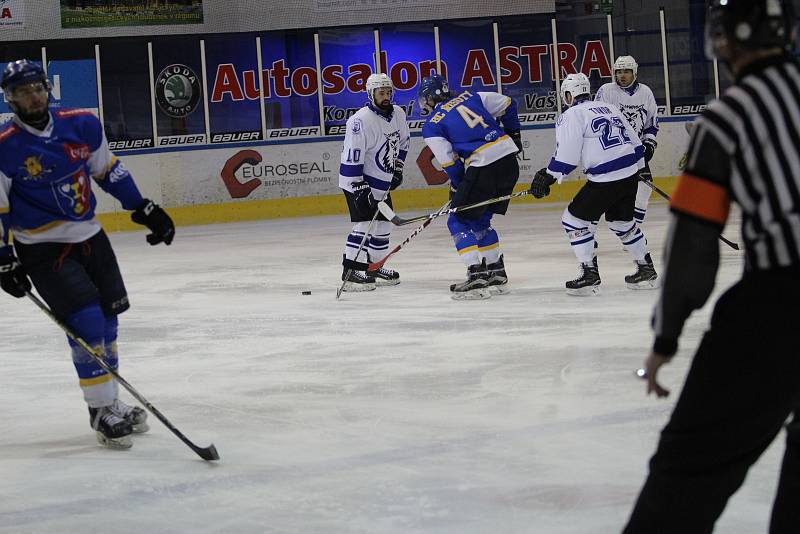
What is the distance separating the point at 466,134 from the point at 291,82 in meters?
6.29

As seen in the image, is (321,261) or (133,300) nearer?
(133,300)

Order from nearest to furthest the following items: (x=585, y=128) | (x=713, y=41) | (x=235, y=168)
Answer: (x=713, y=41)
(x=585, y=128)
(x=235, y=168)

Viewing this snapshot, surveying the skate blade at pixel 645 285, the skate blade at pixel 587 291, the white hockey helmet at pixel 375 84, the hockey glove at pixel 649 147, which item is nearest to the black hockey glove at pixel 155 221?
the skate blade at pixel 587 291

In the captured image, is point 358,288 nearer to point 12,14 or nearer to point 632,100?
point 632,100

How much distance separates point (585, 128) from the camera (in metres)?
5.71

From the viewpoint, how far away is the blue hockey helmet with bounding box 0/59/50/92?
308 centimetres

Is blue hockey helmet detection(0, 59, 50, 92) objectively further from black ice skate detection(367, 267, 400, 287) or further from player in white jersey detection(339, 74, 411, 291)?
black ice skate detection(367, 267, 400, 287)

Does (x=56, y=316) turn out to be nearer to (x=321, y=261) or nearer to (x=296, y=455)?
(x=296, y=455)

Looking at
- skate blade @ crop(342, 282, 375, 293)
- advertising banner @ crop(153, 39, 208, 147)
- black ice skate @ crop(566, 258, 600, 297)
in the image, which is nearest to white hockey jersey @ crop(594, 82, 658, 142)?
black ice skate @ crop(566, 258, 600, 297)

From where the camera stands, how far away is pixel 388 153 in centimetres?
677

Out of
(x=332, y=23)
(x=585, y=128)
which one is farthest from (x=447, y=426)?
(x=332, y=23)

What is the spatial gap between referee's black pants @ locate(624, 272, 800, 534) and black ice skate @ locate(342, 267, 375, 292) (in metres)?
4.83

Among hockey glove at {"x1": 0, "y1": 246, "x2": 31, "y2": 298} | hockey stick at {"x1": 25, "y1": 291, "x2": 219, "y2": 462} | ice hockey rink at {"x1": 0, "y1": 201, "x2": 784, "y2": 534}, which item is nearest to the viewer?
ice hockey rink at {"x1": 0, "y1": 201, "x2": 784, "y2": 534}

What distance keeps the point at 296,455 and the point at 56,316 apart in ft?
2.47
